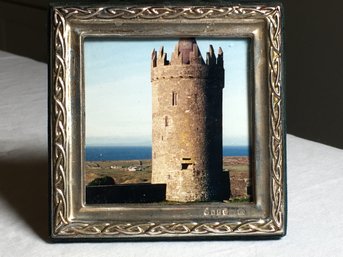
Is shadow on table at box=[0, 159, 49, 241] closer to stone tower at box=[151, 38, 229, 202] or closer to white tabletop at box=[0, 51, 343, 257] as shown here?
white tabletop at box=[0, 51, 343, 257]

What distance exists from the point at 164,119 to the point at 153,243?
0.13 meters

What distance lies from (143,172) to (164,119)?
2.3 inches

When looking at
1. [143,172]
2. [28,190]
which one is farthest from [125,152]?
[28,190]

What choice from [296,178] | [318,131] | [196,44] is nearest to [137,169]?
[196,44]

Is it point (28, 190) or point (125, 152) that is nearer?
point (125, 152)

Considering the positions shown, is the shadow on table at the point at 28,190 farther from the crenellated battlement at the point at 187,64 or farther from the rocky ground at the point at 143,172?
the crenellated battlement at the point at 187,64

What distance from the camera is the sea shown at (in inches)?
35.7

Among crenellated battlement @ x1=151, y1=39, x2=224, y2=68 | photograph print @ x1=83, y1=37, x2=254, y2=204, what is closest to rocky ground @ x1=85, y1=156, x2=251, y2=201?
photograph print @ x1=83, y1=37, x2=254, y2=204

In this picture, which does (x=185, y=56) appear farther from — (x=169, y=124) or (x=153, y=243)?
(x=153, y=243)

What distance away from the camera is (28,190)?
104 centimetres

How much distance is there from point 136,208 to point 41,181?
0.68ft

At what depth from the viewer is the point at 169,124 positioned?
909 millimetres

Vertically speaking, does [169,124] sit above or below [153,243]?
above

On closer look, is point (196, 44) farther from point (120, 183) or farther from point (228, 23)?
point (120, 183)
